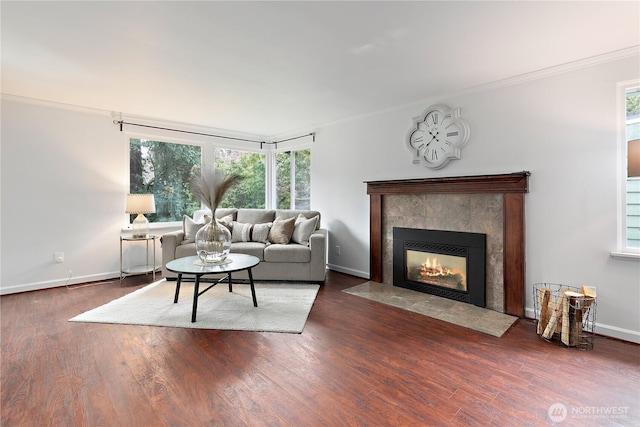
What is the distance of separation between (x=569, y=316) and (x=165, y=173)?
5224mm

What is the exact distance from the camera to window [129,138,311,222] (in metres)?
4.68

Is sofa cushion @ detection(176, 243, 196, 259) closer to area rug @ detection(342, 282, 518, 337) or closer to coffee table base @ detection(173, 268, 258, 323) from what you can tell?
coffee table base @ detection(173, 268, 258, 323)

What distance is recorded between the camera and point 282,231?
4375 millimetres

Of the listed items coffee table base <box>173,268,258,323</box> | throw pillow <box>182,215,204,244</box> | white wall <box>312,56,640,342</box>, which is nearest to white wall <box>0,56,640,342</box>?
white wall <box>312,56,640,342</box>

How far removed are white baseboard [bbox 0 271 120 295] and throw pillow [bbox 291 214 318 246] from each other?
8.49ft

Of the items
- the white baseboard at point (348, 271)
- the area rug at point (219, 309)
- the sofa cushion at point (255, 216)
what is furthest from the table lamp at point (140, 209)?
the white baseboard at point (348, 271)

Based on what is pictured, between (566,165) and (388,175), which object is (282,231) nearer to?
(388,175)

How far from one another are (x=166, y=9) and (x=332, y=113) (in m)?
2.68

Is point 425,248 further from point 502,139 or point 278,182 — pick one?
point 278,182

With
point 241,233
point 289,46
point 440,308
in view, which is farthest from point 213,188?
point 440,308

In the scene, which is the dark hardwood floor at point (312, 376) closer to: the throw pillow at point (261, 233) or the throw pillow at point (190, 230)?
the throw pillow at point (190, 230)

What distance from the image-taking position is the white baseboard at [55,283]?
12.0 ft

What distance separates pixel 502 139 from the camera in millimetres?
3143

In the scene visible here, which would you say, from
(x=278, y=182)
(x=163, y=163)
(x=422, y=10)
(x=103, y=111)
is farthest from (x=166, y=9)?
(x=278, y=182)
